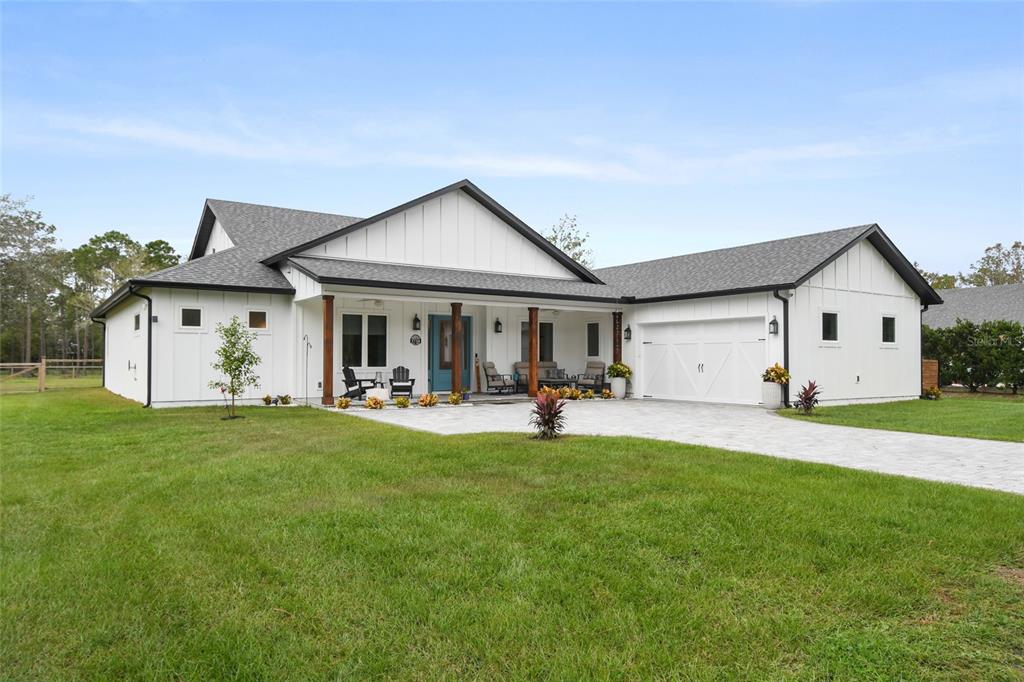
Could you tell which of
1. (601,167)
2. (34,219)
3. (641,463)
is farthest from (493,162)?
(34,219)

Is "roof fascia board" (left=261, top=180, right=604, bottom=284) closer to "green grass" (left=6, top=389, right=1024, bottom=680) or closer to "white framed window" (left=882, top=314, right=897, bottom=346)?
"white framed window" (left=882, top=314, right=897, bottom=346)

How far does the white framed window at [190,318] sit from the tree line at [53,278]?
3498 cm

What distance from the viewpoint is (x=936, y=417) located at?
42.7 ft

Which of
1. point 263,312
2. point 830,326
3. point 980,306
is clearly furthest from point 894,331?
point 263,312

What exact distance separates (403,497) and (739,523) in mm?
2872

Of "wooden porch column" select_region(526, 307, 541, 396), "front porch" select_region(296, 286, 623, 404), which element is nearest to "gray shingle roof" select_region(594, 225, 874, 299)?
"front porch" select_region(296, 286, 623, 404)

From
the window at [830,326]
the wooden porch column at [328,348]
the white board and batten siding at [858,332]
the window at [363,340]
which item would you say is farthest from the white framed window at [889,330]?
the wooden porch column at [328,348]

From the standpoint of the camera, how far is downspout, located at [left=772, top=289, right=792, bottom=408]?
14.8 meters

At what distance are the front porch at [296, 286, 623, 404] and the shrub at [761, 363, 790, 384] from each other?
16.0 feet

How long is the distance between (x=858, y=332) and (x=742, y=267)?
3539 mm

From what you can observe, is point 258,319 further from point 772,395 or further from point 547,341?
point 772,395

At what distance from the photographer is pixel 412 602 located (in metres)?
3.54

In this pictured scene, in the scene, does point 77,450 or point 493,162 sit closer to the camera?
point 77,450

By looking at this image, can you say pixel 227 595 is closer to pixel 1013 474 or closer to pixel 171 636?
pixel 171 636
